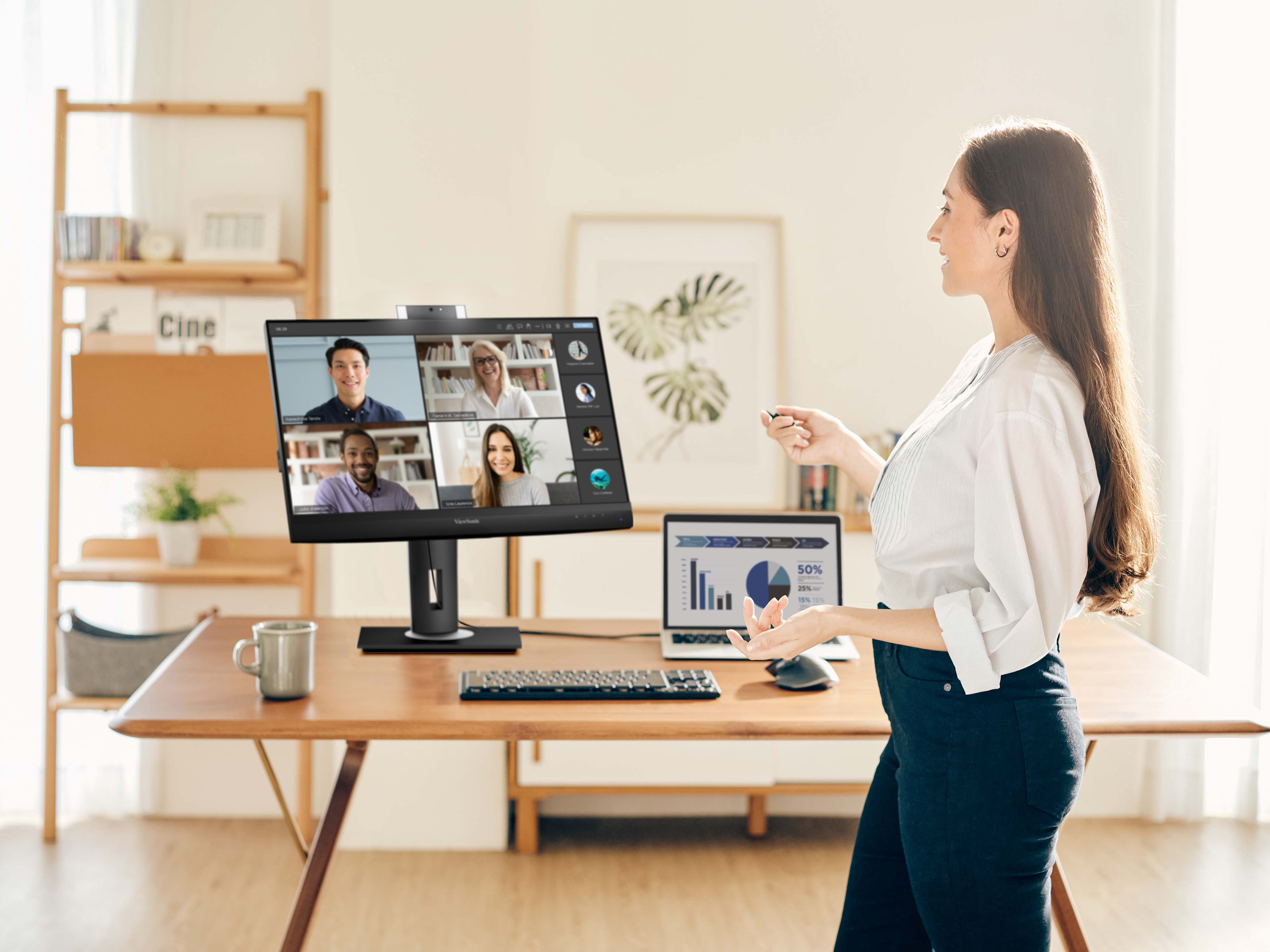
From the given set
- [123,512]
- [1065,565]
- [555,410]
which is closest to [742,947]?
[555,410]

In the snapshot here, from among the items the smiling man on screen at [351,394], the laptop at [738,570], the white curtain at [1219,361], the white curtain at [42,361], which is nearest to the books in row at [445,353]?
the smiling man on screen at [351,394]

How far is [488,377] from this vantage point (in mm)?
1902

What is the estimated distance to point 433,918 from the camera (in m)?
2.59

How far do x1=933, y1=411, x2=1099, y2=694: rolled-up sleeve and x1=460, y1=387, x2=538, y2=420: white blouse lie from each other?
0.91 m

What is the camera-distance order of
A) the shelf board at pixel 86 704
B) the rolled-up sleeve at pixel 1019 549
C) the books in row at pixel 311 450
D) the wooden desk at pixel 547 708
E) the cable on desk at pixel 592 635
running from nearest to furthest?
the rolled-up sleeve at pixel 1019 549 < the wooden desk at pixel 547 708 < the books in row at pixel 311 450 < the cable on desk at pixel 592 635 < the shelf board at pixel 86 704

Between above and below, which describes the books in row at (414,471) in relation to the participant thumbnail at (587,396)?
below

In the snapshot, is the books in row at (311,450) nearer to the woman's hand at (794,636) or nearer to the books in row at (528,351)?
the books in row at (528,351)

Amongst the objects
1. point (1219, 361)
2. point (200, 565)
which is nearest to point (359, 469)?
point (200, 565)

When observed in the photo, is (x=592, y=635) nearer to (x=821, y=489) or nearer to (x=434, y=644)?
(x=434, y=644)

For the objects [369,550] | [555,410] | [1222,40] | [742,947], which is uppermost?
[1222,40]

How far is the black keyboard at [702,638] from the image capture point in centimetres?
197

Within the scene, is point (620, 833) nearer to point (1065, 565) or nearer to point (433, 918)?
point (433, 918)

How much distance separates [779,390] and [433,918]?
1.71 m

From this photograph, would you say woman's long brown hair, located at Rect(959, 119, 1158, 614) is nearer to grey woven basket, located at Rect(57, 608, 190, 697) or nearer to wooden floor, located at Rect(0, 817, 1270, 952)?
wooden floor, located at Rect(0, 817, 1270, 952)
